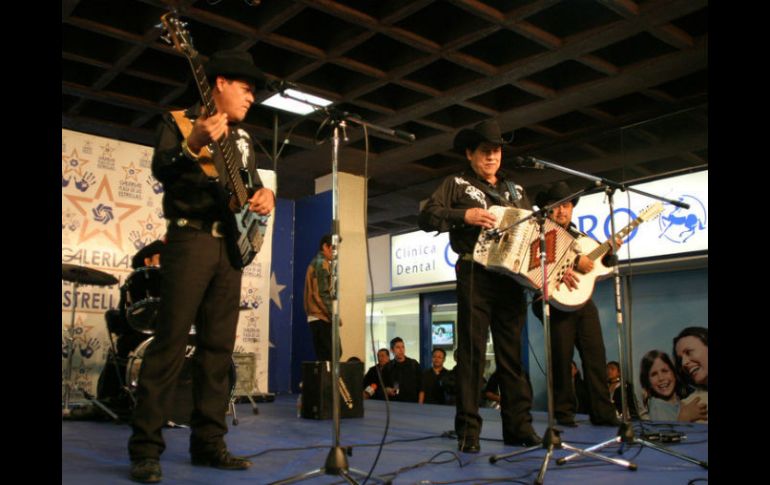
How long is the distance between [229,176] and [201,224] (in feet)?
0.84

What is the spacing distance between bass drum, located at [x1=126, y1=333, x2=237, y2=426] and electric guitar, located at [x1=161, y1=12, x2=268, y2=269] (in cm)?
193

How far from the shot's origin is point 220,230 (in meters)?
3.01

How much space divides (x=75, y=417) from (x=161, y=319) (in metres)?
3.13

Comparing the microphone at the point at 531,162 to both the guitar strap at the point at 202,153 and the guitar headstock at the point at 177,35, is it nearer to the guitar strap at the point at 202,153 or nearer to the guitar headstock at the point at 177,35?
the guitar strap at the point at 202,153

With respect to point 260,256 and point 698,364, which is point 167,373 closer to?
point 260,256

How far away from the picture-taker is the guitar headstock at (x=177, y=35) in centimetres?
274

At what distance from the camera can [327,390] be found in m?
5.90

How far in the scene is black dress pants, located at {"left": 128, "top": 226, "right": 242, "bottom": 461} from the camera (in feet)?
9.14

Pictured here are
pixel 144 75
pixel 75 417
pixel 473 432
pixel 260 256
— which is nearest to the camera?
pixel 473 432

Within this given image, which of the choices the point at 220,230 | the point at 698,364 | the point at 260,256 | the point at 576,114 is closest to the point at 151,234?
the point at 260,256

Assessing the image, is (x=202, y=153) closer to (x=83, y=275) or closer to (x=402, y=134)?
(x=402, y=134)

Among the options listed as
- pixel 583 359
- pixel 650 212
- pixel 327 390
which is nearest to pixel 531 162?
pixel 650 212

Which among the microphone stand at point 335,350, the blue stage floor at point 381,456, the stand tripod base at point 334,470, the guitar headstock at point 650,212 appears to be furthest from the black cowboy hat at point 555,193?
the stand tripod base at point 334,470

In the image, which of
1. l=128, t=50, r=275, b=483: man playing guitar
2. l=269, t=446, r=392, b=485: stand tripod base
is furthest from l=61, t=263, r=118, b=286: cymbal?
l=269, t=446, r=392, b=485: stand tripod base
